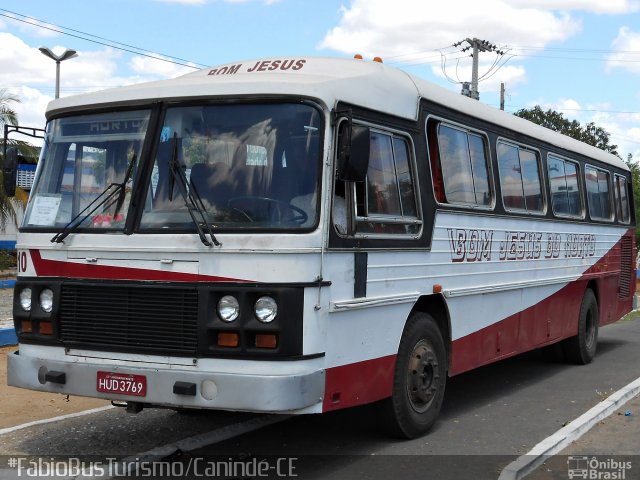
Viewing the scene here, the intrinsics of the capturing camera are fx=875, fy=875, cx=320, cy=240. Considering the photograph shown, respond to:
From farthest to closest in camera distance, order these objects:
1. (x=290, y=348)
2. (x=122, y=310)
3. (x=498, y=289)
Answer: (x=498, y=289)
(x=122, y=310)
(x=290, y=348)

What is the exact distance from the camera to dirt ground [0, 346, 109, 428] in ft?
26.0

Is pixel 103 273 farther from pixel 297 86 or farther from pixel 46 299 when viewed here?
pixel 297 86

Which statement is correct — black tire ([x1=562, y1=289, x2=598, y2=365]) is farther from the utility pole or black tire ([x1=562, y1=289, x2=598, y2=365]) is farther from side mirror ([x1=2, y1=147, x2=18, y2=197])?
the utility pole

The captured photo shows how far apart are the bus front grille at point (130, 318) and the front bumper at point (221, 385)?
147 millimetres

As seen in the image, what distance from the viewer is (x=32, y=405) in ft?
27.7

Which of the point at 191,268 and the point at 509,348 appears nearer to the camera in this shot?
the point at 191,268

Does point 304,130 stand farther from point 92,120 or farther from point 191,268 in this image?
point 92,120

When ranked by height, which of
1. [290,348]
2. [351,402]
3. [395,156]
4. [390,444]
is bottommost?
[390,444]

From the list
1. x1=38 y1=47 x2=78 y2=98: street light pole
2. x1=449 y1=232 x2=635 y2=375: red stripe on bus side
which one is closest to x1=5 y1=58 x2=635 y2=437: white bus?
x1=449 y1=232 x2=635 y2=375: red stripe on bus side

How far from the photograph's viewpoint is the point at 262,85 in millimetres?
6078

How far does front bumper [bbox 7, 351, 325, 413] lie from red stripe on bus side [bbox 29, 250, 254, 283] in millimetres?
600

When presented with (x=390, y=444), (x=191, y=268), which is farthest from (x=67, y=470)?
(x=390, y=444)

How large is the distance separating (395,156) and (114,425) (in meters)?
3.35

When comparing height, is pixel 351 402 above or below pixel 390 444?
above
